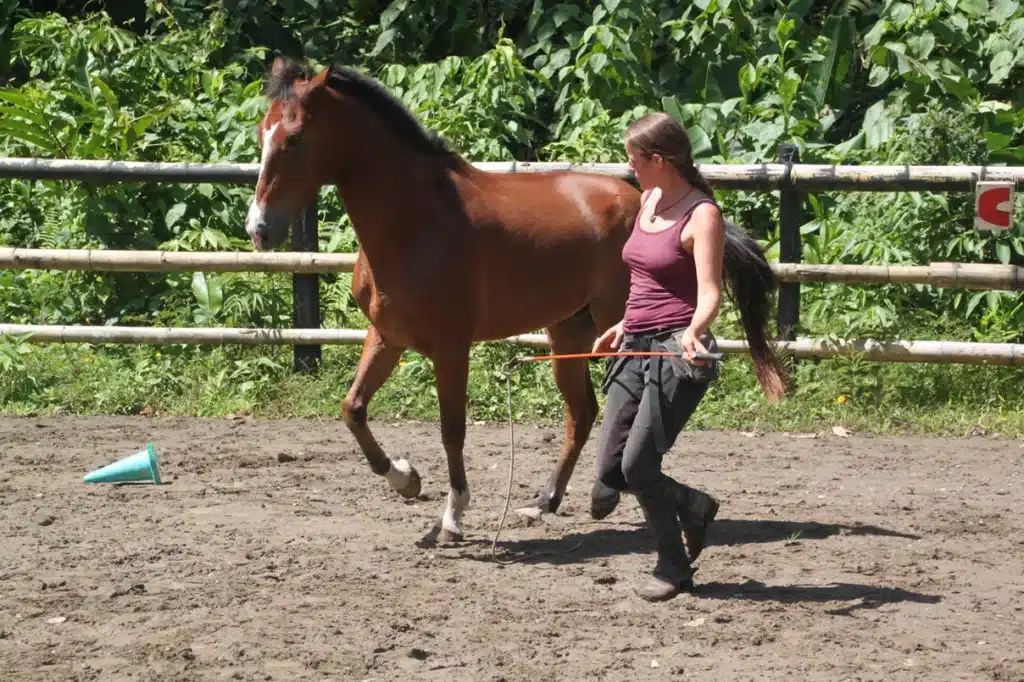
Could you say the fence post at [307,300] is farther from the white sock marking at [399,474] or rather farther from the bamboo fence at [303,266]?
the white sock marking at [399,474]

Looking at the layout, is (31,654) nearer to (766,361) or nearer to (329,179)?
(329,179)

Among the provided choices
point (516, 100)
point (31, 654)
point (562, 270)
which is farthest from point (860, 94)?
point (31, 654)

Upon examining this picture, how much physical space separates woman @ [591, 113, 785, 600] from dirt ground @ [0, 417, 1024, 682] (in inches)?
13.6

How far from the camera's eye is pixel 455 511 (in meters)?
6.08

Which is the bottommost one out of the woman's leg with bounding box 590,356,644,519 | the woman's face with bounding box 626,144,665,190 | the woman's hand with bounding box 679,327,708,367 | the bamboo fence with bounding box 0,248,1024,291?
the bamboo fence with bounding box 0,248,1024,291

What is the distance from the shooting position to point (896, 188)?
8477mm

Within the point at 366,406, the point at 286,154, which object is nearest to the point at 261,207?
the point at 286,154

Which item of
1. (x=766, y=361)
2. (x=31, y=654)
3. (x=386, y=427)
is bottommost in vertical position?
(x=386, y=427)

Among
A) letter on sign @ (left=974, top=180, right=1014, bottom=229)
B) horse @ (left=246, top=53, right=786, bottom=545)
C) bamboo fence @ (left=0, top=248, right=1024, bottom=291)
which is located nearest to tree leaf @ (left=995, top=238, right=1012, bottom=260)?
bamboo fence @ (left=0, top=248, right=1024, bottom=291)

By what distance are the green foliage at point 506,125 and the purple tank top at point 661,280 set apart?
Result: 359 centimetres

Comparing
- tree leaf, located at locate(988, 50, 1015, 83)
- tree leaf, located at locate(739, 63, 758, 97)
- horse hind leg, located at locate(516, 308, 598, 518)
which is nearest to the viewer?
horse hind leg, located at locate(516, 308, 598, 518)

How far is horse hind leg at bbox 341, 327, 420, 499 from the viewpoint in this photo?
6.28 meters

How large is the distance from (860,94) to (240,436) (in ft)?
20.4

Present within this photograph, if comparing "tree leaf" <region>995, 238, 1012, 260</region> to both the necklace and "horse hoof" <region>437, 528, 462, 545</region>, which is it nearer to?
the necklace
